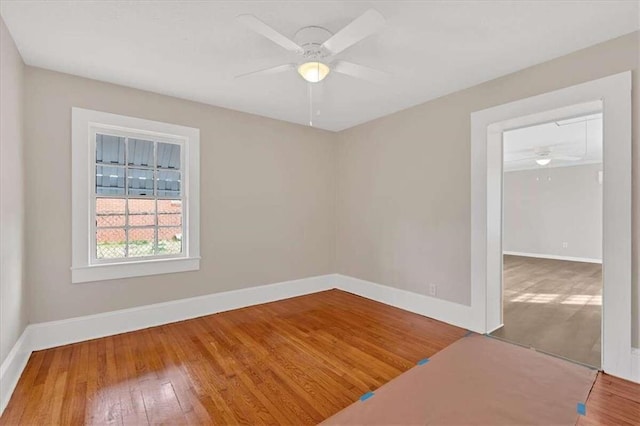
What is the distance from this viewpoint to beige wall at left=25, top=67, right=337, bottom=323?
2.71 meters

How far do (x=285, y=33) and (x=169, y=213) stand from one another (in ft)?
7.91

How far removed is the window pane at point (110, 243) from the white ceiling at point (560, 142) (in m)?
4.93

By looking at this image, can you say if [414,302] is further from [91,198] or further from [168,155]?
[91,198]

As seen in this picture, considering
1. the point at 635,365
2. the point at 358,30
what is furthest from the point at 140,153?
the point at 635,365

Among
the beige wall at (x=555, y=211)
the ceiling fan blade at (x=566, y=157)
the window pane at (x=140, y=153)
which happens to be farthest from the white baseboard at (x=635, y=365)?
the ceiling fan blade at (x=566, y=157)

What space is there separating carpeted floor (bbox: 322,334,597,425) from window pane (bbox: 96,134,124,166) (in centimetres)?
320

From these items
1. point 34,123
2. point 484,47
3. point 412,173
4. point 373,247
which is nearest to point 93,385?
point 34,123

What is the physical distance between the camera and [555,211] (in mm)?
7914

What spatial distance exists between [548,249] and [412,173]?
6707 millimetres

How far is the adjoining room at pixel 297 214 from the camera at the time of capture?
1.96 metres

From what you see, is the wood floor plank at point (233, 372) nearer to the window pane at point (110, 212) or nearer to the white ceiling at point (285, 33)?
the window pane at point (110, 212)

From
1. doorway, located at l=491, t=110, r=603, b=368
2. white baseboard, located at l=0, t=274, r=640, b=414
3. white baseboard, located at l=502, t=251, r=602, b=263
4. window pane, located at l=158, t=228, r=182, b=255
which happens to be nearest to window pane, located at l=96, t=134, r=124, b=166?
window pane, located at l=158, t=228, r=182, b=255

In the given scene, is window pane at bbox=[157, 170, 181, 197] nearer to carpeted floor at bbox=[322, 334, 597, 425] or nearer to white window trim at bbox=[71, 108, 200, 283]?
white window trim at bbox=[71, 108, 200, 283]

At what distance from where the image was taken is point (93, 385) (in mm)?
2131
